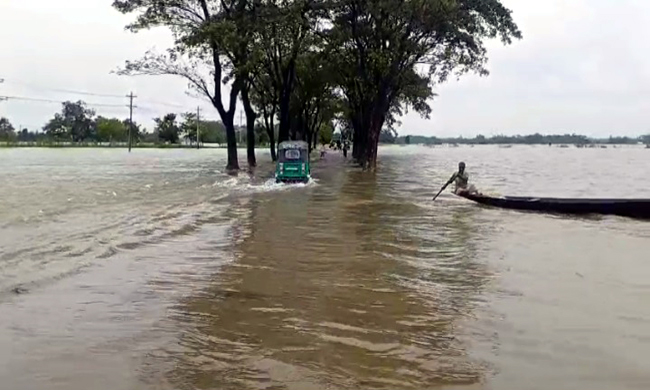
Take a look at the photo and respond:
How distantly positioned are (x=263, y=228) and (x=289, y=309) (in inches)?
268

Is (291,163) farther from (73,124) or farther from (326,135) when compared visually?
(73,124)

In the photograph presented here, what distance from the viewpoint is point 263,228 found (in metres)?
13.9

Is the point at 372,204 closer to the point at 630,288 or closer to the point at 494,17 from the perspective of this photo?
the point at 630,288

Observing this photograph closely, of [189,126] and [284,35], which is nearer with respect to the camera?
[284,35]

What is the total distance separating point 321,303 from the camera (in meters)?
7.49

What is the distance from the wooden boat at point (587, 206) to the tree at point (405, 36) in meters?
13.2

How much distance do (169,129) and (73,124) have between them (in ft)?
56.0

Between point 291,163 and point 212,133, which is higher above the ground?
point 212,133

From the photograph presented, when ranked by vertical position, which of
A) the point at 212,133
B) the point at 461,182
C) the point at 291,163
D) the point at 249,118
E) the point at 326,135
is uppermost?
the point at 212,133

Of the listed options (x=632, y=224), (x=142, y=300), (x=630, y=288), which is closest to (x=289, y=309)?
(x=142, y=300)

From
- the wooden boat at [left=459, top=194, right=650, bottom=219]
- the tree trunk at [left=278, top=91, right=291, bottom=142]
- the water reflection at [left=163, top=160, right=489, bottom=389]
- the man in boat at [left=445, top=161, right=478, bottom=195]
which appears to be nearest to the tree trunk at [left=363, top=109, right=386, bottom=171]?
the tree trunk at [left=278, top=91, right=291, bottom=142]

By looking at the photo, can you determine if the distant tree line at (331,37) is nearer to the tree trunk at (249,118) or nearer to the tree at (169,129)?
the tree trunk at (249,118)

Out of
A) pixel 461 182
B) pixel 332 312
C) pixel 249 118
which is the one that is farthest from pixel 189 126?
pixel 332 312

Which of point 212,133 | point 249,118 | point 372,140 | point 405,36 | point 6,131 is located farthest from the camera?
point 212,133
